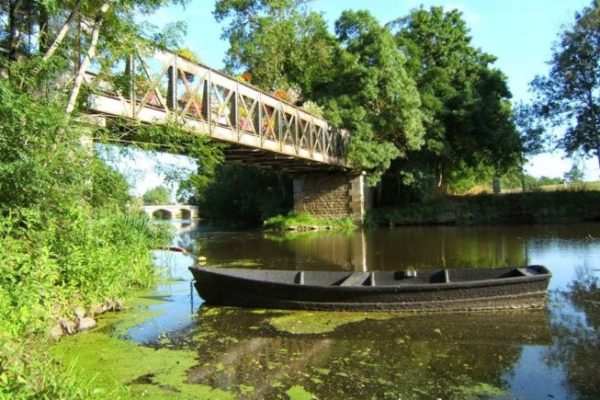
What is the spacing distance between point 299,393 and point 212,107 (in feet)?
43.1

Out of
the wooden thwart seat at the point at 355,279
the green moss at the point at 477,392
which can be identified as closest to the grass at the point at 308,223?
the wooden thwart seat at the point at 355,279

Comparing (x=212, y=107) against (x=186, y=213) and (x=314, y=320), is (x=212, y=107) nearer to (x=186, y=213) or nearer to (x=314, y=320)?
(x=314, y=320)

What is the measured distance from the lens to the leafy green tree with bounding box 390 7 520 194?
33.8 metres

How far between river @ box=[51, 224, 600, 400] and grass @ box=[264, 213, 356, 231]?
19.9 metres

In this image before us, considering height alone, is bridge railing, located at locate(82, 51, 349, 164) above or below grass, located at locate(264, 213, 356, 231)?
above

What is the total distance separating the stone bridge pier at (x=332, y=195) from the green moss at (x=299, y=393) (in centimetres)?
2671

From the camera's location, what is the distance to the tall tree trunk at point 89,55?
304 inches

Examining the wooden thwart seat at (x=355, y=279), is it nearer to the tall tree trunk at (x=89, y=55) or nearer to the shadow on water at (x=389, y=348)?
the shadow on water at (x=389, y=348)

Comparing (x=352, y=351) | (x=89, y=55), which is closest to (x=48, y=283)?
(x=89, y=55)

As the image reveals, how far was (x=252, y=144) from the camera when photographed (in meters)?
19.6

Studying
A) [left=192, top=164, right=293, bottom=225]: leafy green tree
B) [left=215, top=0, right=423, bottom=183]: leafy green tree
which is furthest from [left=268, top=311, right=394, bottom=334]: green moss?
[left=192, top=164, right=293, bottom=225]: leafy green tree

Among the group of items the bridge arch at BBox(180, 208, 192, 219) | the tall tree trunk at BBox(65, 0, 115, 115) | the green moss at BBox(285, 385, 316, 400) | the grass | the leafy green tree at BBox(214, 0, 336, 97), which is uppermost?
the leafy green tree at BBox(214, 0, 336, 97)

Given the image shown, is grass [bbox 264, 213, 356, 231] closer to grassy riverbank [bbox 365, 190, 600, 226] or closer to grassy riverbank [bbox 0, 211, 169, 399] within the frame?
grassy riverbank [bbox 365, 190, 600, 226]

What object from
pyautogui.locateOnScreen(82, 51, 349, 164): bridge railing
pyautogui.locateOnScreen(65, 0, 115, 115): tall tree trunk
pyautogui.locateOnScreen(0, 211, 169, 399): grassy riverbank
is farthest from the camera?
pyautogui.locateOnScreen(82, 51, 349, 164): bridge railing
